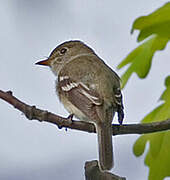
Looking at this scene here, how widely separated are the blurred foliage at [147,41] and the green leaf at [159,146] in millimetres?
133

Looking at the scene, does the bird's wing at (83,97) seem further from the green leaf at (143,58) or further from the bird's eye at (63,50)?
the bird's eye at (63,50)

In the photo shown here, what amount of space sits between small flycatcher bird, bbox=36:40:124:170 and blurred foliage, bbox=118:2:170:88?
24 centimetres

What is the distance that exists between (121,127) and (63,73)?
108cm

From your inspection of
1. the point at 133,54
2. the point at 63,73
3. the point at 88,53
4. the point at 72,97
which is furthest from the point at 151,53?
the point at 88,53

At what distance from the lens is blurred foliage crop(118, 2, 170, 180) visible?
177cm

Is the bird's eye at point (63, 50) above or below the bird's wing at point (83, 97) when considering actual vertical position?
above

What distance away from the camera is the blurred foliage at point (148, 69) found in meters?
1.77

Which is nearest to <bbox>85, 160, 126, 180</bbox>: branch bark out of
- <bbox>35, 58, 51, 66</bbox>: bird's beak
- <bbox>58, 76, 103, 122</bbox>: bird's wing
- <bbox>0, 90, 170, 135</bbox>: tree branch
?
<bbox>0, 90, 170, 135</bbox>: tree branch

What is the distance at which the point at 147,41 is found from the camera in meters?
2.05

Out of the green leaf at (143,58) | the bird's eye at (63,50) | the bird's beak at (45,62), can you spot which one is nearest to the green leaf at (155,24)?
the green leaf at (143,58)

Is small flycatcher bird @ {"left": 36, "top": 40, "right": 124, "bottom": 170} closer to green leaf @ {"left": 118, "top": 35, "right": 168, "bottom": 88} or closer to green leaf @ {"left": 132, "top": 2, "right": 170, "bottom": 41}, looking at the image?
green leaf @ {"left": 118, "top": 35, "right": 168, "bottom": 88}

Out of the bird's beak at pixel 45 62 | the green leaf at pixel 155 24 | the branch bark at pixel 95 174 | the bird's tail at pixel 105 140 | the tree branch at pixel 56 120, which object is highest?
the bird's beak at pixel 45 62

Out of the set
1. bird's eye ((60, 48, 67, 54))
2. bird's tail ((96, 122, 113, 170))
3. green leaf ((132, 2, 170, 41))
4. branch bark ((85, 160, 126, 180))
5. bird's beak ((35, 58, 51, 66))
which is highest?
bird's eye ((60, 48, 67, 54))

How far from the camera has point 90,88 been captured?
238 cm
